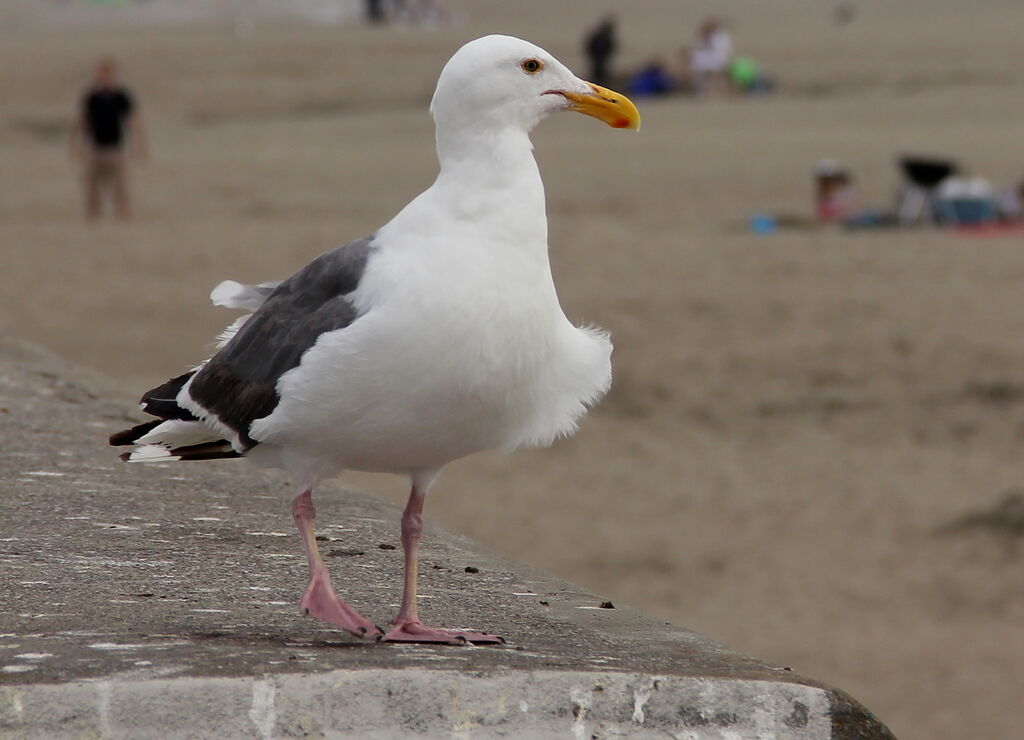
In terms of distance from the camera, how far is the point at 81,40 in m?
42.4

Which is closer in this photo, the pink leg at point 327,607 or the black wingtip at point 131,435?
the pink leg at point 327,607

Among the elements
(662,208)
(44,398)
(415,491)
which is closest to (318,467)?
(415,491)

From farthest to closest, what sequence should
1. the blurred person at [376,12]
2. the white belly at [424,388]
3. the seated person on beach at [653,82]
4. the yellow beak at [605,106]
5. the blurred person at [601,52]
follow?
the blurred person at [376,12] → the blurred person at [601,52] → the seated person on beach at [653,82] → the yellow beak at [605,106] → the white belly at [424,388]

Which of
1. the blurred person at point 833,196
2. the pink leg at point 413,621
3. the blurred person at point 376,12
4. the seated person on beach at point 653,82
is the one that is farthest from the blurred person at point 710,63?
the pink leg at point 413,621

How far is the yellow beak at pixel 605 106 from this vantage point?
4016 millimetres

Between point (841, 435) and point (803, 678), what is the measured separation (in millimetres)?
7889

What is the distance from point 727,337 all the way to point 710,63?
61.0 feet

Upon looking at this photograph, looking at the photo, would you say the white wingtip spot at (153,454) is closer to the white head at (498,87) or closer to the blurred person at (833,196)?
the white head at (498,87)

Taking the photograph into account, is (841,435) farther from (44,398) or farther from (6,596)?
(6,596)

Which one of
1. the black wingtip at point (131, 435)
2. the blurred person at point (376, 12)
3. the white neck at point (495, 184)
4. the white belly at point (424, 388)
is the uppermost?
the white neck at point (495, 184)

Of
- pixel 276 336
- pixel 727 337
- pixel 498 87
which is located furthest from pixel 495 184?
pixel 727 337

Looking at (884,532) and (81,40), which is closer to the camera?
(884,532)

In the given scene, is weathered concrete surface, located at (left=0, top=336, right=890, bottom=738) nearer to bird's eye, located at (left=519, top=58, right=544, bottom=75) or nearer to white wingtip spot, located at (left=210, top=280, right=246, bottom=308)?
white wingtip spot, located at (left=210, top=280, right=246, bottom=308)

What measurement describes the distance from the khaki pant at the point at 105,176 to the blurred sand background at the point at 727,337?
33cm
